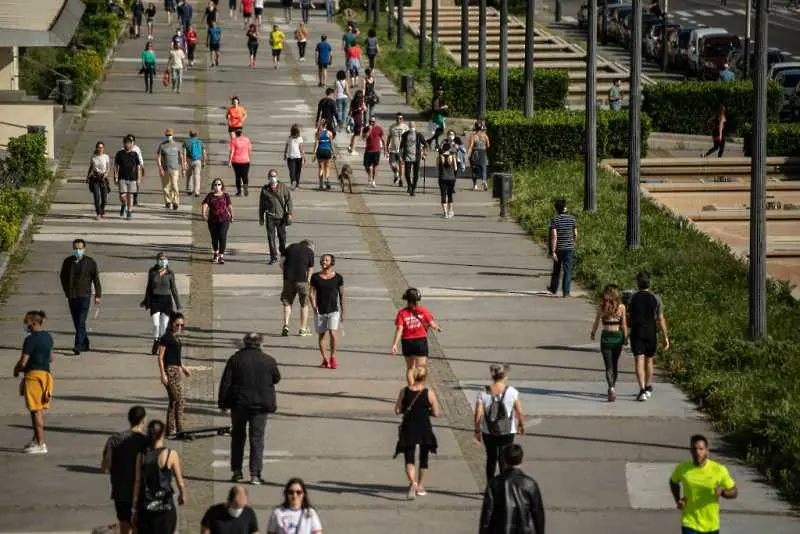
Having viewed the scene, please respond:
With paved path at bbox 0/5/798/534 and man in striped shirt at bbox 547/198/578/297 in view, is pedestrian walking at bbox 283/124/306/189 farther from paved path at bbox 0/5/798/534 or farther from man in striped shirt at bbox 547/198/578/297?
man in striped shirt at bbox 547/198/578/297

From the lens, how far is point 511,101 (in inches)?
1993

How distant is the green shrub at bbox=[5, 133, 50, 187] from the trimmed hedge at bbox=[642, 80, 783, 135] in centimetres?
1873

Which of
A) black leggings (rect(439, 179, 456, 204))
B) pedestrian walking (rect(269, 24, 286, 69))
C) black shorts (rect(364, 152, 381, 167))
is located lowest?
black leggings (rect(439, 179, 456, 204))

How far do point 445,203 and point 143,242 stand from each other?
5.87 meters

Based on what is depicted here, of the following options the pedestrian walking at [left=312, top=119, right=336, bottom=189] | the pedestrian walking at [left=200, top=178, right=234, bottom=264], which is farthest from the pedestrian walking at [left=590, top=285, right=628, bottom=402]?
the pedestrian walking at [left=312, top=119, right=336, bottom=189]

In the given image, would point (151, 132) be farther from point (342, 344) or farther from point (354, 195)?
point (342, 344)

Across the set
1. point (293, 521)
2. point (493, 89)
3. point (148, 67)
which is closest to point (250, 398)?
point (293, 521)

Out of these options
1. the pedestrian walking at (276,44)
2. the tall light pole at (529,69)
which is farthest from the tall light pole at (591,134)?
the pedestrian walking at (276,44)

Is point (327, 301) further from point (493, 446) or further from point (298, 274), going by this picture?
point (493, 446)

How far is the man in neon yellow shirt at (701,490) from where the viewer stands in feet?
49.4

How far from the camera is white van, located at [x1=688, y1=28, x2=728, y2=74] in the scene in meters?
62.3

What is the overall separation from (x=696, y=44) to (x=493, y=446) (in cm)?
4664

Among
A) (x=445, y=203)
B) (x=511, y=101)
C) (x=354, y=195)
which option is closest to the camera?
(x=445, y=203)

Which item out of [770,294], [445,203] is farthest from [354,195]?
[770,294]
